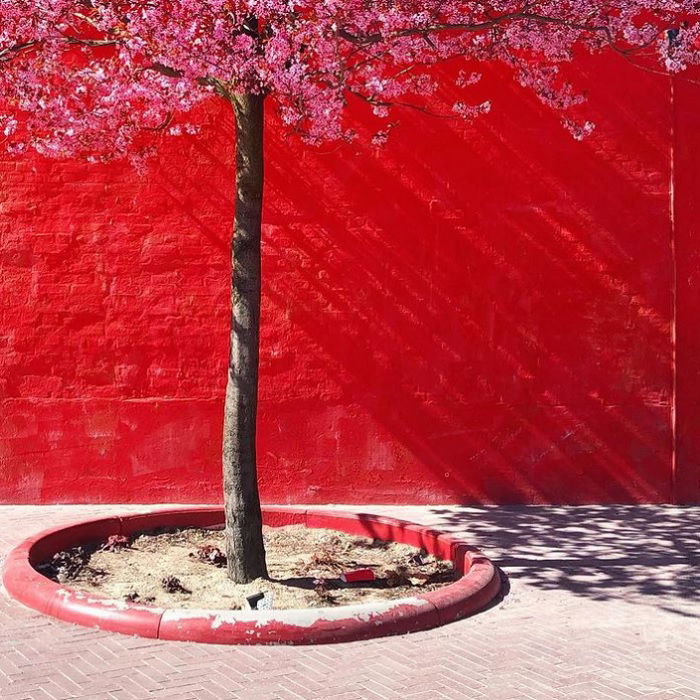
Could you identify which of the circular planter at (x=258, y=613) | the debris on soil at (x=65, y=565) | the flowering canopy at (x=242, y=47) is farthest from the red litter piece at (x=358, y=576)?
the flowering canopy at (x=242, y=47)

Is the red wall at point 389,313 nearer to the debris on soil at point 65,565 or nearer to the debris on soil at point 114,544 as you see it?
the debris on soil at point 114,544

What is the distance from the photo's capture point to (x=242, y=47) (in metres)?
6.81

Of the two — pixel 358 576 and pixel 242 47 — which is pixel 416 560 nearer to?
pixel 358 576

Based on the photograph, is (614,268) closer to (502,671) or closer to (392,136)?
(392,136)

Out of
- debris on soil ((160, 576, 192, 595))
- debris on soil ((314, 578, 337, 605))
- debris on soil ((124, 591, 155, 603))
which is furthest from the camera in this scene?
debris on soil ((160, 576, 192, 595))

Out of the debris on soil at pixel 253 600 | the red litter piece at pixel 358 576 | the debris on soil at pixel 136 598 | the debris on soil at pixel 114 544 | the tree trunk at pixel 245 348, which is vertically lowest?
the debris on soil at pixel 136 598

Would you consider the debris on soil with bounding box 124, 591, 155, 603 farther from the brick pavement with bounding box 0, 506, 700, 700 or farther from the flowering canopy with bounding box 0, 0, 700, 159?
the flowering canopy with bounding box 0, 0, 700, 159

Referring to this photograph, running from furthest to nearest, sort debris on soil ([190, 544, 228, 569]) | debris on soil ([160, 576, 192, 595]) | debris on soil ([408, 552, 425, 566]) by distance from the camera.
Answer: debris on soil ([408, 552, 425, 566])
debris on soil ([190, 544, 228, 569])
debris on soil ([160, 576, 192, 595])

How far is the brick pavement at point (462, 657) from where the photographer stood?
544 centimetres

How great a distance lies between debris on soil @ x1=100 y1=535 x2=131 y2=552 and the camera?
8.34 meters

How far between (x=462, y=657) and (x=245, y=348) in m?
2.66

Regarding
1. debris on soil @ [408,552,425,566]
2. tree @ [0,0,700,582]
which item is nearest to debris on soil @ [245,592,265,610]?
tree @ [0,0,700,582]

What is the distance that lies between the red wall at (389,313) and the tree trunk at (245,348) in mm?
2825

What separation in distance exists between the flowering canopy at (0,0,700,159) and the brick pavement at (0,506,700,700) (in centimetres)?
353
